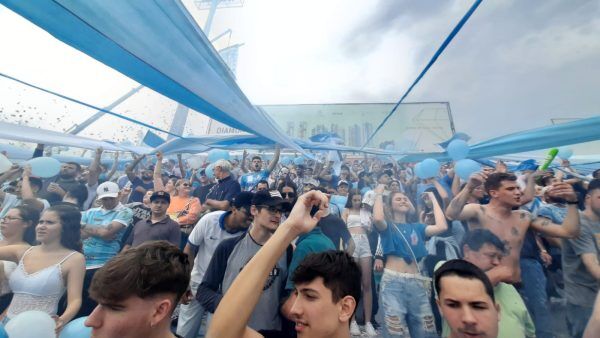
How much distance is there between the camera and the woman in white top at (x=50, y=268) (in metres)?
1.56

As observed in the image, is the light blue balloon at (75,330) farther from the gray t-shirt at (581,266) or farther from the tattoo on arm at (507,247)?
the gray t-shirt at (581,266)

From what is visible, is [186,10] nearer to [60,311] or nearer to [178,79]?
[178,79]

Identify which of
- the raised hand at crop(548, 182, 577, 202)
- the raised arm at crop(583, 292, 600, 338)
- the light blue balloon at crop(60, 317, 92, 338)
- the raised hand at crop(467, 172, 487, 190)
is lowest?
the light blue balloon at crop(60, 317, 92, 338)

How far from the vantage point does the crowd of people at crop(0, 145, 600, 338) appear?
87cm

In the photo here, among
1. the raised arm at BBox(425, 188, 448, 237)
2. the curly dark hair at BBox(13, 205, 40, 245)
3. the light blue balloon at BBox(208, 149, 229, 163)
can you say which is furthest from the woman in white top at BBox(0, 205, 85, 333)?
the light blue balloon at BBox(208, 149, 229, 163)

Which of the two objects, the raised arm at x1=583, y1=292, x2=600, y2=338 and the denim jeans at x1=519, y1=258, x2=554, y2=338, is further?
the denim jeans at x1=519, y1=258, x2=554, y2=338

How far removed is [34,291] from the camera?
1.55 m

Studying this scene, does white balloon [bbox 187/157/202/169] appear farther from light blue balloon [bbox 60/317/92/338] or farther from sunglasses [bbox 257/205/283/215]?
sunglasses [bbox 257/205/283/215]

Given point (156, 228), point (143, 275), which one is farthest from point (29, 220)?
point (143, 275)

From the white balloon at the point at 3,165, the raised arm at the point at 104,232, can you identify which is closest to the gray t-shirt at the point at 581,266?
the raised arm at the point at 104,232

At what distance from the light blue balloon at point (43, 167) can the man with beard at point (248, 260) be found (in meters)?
3.17

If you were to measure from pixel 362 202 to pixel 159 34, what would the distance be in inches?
101

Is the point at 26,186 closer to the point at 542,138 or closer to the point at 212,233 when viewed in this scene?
the point at 212,233

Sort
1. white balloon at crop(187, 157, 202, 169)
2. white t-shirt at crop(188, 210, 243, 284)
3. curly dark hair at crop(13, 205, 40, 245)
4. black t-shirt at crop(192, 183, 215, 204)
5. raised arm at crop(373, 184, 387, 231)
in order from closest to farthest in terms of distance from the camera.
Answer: curly dark hair at crop(13, 205, 40, 245), white t-shirt at crop(188, 210, 243, 284), raised arm at crop(373, 184, 387, 231), black t-shirt at crop(192, 183, 215, 204), white balloon at crop(187, 157, 202, 169)
